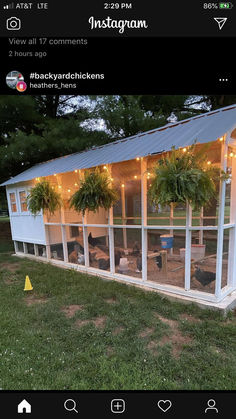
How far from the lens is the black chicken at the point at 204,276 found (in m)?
3.51

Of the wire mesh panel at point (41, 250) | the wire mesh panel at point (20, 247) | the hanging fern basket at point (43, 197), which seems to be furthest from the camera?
the wire mesh panel at point (20, 247)

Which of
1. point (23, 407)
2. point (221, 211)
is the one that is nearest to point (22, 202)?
point (221, 211)

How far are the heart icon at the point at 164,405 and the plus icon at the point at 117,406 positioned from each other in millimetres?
205

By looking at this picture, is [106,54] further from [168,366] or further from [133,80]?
[168,366]

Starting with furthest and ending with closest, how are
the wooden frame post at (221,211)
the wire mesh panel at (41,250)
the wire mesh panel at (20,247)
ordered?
the wire mesh panel at (20,247), the wire mesh panel at (41,250), the wooden frame post at (221,211)

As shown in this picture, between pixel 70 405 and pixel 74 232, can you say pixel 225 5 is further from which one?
pixel 74 232

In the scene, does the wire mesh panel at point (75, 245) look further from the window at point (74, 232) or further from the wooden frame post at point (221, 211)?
the wooden frame post at point (221, 211)

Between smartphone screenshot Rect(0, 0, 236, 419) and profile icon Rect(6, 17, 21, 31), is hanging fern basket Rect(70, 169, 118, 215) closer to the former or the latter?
smartphone screenshot Rect(0, 0, 236, 419)

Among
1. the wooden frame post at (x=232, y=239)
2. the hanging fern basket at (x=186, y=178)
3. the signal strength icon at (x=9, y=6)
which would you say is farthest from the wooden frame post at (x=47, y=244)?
the signal strength icon at (x=9, y=6)

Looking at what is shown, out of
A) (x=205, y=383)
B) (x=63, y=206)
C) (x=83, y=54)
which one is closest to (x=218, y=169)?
(x=83, y=54)

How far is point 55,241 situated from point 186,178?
17.6 ft

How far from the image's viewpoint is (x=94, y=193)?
4246 mm

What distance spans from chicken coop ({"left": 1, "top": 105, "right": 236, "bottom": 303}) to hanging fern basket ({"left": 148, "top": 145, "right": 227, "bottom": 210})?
0.20 meters

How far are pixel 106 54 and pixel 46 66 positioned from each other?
0.75 meters
